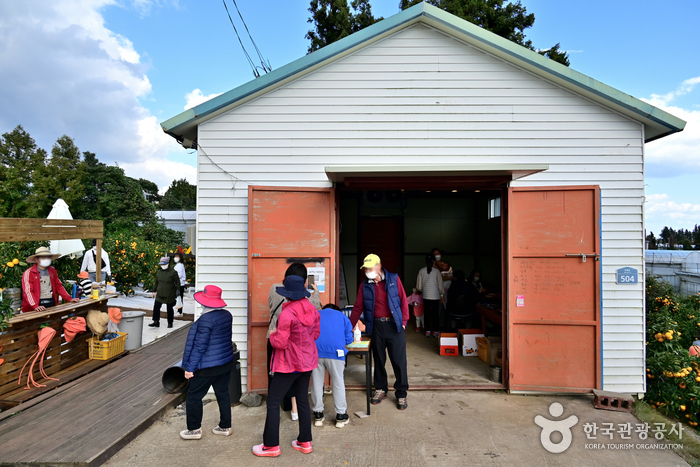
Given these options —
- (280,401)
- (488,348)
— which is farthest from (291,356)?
(488,348)

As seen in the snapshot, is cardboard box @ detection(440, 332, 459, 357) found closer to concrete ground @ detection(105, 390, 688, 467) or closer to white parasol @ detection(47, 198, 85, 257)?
concrete ground @ detection(105, 390, 688, 467)

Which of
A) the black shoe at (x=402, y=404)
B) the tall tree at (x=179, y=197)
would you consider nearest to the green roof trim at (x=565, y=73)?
the black shoe at (x=402, y=404)

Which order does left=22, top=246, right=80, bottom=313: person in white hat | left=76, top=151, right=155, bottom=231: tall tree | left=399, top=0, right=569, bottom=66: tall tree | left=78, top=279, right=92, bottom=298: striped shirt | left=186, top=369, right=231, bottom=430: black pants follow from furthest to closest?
left=76, top=151, right=155, bottom=231: tall tree → left=399, top=0, right=569, bottom=66: tall tree → left=78, top=279, right=92, bottom=298: striped shirt → left=22, top=246, right=80, bottom=313: person in white hat → left=186, top=369, right=231, bottom=430: black pants

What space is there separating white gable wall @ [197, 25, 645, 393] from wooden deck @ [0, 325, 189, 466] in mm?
1491

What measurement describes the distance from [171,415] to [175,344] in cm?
315

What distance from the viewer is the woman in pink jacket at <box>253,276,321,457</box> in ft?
12.4

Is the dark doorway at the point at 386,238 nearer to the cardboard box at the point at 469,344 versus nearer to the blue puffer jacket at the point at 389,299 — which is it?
the cardboard box at the point at 469,344

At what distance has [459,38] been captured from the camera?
5.71 metres

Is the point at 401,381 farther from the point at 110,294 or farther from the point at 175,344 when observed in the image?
the point at 110,294

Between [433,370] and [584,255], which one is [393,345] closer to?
[433,370]

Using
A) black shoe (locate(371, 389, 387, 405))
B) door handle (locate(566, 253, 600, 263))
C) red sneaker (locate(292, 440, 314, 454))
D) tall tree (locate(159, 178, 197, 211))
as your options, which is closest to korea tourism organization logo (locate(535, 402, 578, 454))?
black shoe (locate(371, 389, 387, 405))

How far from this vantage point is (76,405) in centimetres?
499

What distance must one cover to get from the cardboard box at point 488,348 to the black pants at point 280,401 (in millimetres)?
3788

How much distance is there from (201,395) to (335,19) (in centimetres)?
1882
